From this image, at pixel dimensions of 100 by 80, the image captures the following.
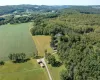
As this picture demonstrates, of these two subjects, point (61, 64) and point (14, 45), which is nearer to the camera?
point (61, 64)

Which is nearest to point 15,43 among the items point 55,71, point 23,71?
point 23,71

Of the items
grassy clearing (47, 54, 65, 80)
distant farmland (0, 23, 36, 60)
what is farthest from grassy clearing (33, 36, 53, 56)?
grassy clearing (47, 54, 65, 80)

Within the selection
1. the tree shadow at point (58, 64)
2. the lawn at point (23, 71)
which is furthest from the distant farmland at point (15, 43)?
the tree shadow at point (58, 64)

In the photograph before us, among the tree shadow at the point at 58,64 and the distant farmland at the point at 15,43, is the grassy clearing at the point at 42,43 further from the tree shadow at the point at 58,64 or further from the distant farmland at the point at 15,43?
the tree shadow at the point at 58,64

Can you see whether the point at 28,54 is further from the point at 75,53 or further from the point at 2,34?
the point at 2,34

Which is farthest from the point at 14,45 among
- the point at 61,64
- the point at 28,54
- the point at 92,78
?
the point at 92,78

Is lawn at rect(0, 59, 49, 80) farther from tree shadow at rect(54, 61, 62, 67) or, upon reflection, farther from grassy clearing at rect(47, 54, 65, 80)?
tree shadow at rect(54, 61, 62, 67)

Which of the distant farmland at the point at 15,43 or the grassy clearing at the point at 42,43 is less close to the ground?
the grassy clearing at the point at 42,43
